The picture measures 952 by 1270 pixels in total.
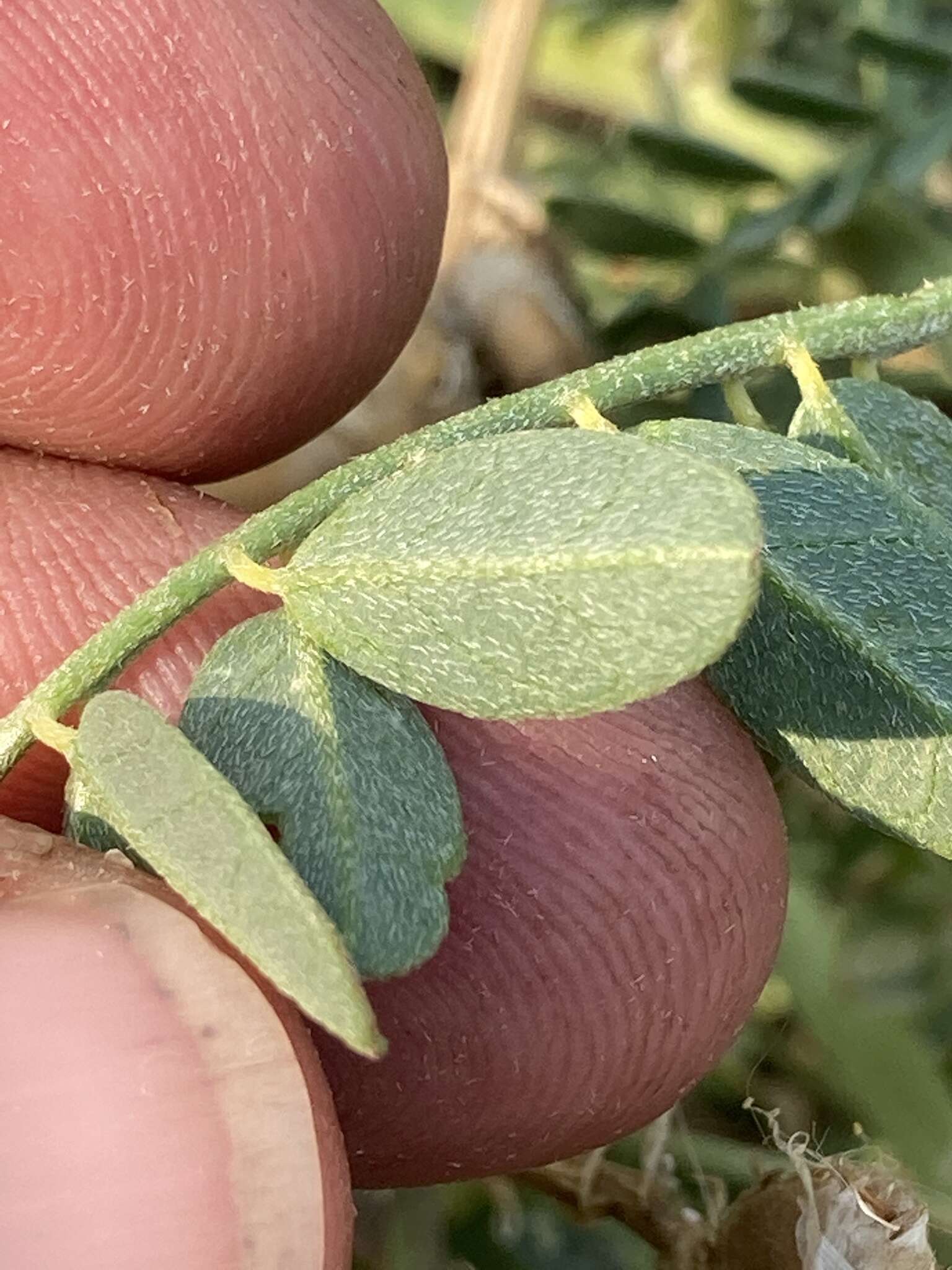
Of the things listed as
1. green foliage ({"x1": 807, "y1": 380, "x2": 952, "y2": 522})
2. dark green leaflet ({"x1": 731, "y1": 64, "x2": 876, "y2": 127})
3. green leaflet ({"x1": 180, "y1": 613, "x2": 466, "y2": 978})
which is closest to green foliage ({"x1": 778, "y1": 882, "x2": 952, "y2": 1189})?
dark green leaflet ({"x1": 731, "y1": 64, "x2": 876, "y2": 127})

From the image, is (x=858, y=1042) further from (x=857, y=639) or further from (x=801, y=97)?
(x=857, y=639)

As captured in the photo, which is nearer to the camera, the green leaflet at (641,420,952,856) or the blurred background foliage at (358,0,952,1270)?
Result: the green leaflet at (641,420,952,856)

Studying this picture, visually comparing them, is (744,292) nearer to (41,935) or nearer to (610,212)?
(610,212)

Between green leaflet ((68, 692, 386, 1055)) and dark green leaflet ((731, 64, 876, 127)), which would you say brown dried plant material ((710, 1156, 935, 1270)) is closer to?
green leaflet ((68, 692, 386, 1055))

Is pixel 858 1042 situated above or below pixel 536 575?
below

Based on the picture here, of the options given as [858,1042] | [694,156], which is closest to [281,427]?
[694,156]

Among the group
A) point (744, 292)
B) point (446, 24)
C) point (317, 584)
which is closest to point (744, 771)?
point (317, 584)
